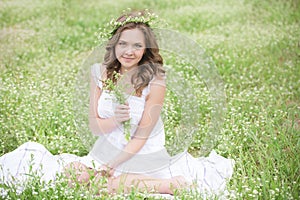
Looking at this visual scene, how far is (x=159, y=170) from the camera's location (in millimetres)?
4461

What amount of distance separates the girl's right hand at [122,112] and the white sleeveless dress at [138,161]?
0.44 feet

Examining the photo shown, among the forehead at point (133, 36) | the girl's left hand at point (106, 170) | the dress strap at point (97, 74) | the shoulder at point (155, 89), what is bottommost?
the girl's left hand at point (106, 170)

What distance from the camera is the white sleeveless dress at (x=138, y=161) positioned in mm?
4387

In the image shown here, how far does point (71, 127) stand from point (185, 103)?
1.45 m

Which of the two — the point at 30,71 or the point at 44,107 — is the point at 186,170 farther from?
the point at 30,71

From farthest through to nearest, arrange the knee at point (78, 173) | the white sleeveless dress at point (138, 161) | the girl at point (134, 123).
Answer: the white sleeveless dress at point (138, 161) < the girl at point (134, 123) < the knee at point (78, 173)

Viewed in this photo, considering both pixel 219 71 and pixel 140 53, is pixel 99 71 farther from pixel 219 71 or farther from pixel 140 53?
pixel 219 71

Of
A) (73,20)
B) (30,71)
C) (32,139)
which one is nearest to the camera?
(32,139)

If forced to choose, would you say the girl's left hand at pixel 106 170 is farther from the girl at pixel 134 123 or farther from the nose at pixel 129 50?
the nose at pixel 129 50

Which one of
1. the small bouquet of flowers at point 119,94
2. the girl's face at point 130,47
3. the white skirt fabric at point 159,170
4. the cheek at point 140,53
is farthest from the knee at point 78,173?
the cheek at point 140,53

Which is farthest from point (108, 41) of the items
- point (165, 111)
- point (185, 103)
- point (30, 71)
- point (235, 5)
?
point (235, 5)

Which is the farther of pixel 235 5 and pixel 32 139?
pixel 235 5

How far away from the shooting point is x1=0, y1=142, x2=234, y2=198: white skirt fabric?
441cm

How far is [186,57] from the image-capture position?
7.68 m
